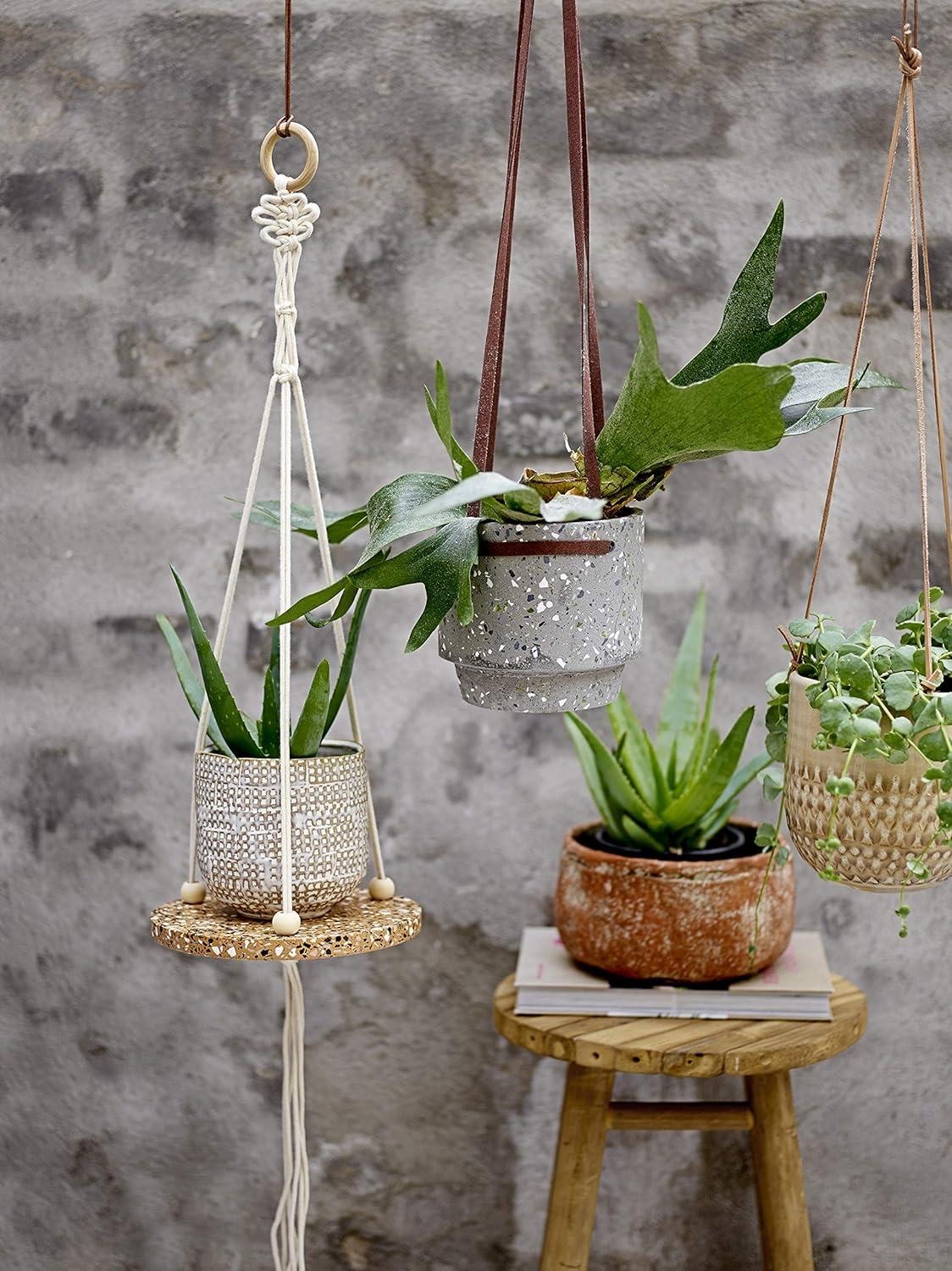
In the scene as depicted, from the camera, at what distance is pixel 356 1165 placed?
1.79 meters

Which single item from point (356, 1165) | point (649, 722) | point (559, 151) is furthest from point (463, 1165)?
point (559, 151)

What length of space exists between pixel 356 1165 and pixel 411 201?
1329 mm

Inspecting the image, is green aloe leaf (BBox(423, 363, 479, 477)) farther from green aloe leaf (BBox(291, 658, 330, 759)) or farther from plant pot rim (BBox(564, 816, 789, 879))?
plant pot rim (BBox(564, 816, 789, 879))

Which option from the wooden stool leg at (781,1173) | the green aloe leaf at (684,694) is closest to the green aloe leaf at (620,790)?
the green aloe leaf at (684,694)

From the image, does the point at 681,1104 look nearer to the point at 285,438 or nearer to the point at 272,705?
the point at 272,705

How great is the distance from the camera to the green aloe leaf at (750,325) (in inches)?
37.0

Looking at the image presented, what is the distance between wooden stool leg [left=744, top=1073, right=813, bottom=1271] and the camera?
58.9 inches

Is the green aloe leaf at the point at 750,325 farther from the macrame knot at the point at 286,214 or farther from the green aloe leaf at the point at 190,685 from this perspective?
the green aloe leaf at the point at 190,685

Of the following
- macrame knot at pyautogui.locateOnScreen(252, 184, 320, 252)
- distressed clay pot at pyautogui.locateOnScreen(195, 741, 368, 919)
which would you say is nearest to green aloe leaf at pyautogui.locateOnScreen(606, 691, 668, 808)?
distressed clay pot at pyautogui.locateOnScreen(195, 741, 368, 919)

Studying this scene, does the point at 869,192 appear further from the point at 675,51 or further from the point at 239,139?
the point at 239,139

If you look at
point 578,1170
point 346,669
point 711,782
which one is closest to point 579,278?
point 346,669

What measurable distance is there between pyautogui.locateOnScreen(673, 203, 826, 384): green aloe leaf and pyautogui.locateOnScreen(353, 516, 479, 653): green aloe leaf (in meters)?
0.20

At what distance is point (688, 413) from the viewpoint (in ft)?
2.88

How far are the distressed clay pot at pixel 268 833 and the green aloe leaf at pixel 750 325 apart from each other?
1.43ft
